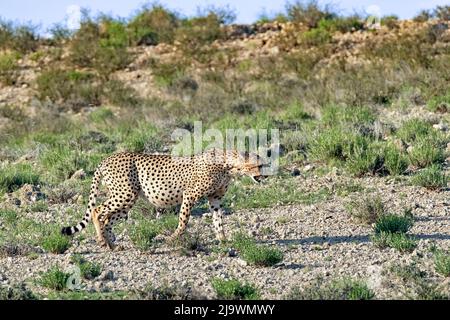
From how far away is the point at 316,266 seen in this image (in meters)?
8.91

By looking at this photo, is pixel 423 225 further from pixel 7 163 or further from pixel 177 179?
pixel 7 163

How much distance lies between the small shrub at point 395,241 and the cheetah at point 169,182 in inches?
53.2

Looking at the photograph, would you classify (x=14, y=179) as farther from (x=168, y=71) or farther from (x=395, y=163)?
(x=168, y=71)

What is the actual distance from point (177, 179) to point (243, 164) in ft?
2.34

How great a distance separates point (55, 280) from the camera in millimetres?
8289

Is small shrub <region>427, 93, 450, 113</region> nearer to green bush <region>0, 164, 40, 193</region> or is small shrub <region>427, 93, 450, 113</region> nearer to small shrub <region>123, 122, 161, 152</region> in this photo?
small shrub <region>123, 122, 161, 152</region>

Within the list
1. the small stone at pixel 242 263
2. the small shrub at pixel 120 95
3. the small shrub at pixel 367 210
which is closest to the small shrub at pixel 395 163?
the small shrub at pixel 367 210

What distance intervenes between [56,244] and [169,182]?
129 cm

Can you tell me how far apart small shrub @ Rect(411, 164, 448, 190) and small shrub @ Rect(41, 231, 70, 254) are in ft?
14.8

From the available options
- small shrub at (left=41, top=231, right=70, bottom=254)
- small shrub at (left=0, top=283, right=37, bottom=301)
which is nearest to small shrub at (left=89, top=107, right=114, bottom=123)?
small shrub at (left=41, top=231, right=70, bottom=254)

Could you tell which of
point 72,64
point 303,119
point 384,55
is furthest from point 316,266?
point 72,64

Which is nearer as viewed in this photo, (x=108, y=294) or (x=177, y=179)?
(x=108, y=294)

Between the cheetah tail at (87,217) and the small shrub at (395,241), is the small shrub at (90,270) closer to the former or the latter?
the cheetah tail at (87,217)

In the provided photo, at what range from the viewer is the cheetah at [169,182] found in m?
9.77
